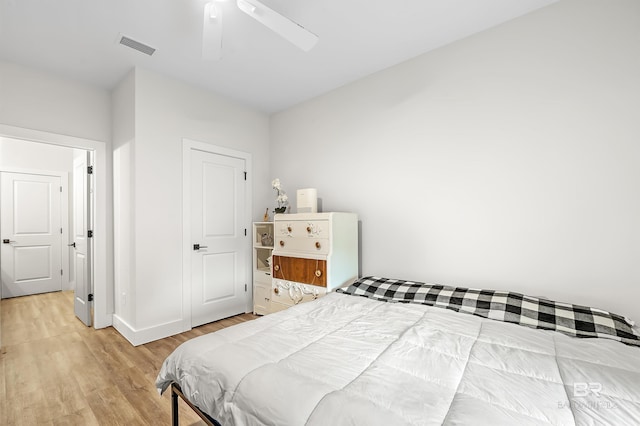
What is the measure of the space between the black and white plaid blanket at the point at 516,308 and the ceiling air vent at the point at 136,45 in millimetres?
2714

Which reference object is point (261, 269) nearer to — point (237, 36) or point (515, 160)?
point (237, 36)

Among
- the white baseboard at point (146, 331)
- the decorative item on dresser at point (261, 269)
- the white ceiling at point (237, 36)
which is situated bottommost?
the white baseboard at point (146, 331)

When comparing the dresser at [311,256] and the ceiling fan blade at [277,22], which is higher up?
the ceiling fan blade at [277,22]

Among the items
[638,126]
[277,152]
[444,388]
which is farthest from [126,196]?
[638,126]

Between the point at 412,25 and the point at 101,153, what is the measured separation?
333 cm

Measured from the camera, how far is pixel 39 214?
460 centimetres

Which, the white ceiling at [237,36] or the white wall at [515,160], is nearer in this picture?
the white wall at [515,160]

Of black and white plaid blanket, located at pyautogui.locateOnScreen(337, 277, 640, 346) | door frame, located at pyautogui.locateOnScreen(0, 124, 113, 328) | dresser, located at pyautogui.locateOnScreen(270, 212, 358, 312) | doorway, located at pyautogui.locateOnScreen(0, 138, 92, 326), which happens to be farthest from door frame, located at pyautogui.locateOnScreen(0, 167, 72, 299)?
black and white plaid blanket, located at pyautogui.locateOnScreen(337, 277, 640, 346)

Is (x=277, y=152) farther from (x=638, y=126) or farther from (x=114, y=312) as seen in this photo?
(x=638, y=126)

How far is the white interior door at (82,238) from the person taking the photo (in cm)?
316

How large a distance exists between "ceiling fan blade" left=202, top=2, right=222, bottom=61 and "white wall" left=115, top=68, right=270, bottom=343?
51.8 inches

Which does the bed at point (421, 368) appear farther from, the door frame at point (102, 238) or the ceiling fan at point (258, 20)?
the door frame at point (102, 238)

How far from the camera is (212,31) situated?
1691mm

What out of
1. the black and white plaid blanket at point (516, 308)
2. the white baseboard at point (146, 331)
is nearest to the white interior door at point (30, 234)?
the white baseboard at point (146, 331)
